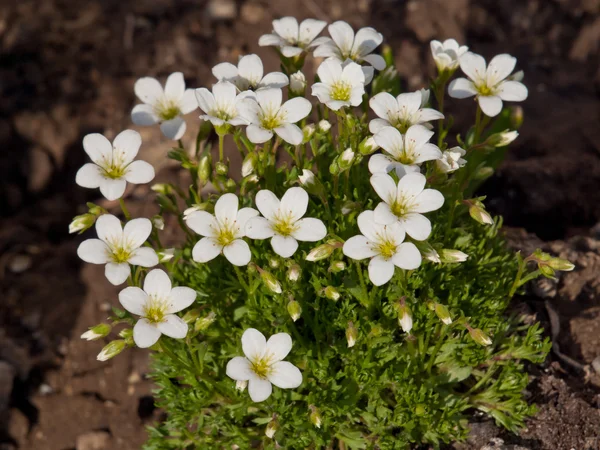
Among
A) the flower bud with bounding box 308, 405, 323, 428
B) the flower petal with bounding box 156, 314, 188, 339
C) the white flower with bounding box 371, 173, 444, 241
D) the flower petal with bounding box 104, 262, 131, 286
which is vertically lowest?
the flower bud with bounding box 308, 405, 323, 428

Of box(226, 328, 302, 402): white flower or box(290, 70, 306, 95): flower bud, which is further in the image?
box(290, 70, 306, 95): flower bud

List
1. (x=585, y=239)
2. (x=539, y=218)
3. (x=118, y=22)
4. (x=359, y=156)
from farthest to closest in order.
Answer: (x=118, y=22) < (x=539, y=218) < (x=585, y=239) < (x=359, y=156)

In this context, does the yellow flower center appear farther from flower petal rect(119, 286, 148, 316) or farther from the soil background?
the soil background

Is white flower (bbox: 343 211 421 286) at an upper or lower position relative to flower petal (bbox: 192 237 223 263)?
upper

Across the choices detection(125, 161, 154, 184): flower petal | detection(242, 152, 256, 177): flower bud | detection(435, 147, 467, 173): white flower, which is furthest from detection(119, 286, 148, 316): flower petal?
detection(435, 147, 467, 173): white flower

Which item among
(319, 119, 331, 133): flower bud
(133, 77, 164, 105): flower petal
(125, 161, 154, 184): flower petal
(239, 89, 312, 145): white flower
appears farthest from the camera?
(133, 77, 164, 105): flower petal

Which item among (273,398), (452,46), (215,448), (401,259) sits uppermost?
(452,46)

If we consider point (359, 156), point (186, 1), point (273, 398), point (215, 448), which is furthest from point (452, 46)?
point (186, 1)

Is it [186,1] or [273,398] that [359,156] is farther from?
[186,1]
